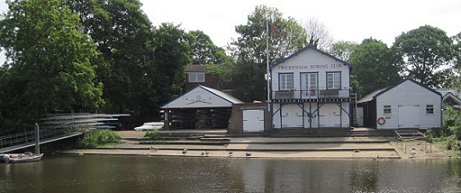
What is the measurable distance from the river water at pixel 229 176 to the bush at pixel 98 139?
6523 mm

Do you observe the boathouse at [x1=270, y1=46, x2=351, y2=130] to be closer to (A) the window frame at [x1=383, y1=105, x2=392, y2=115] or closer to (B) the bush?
(A) the window frame at [x1=383, y1=105, x2=392, y2=115]

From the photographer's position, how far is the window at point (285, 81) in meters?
35.9

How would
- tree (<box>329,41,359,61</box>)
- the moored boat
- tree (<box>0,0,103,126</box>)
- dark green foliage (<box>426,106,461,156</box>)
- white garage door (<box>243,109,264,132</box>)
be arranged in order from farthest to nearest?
tree (<box>329,41,359,61</box>) → white garage door (<box>243,109,264,132</box>) → tree (<box>0,0,103,126</box>) → dark green foliage (<box>426,106,461,156</box>) → the moored boat

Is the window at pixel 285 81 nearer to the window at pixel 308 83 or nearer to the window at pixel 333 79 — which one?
the window at pixel 308 83

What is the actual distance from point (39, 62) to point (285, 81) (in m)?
17.7

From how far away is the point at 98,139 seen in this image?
3419cm

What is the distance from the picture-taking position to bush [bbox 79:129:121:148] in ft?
110

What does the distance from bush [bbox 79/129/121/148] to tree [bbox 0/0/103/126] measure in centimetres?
289

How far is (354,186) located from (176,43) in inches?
1426

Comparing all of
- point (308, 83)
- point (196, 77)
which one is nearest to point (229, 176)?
Result: point (308, 83)

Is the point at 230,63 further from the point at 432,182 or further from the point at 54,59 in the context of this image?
the point at 432,182

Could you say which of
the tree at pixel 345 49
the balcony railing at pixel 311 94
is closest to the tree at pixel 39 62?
the balcony railing at pixel 311 94

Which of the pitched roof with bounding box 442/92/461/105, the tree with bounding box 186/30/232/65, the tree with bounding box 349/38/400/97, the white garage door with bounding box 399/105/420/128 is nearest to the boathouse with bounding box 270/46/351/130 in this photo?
the white garage door with bounding box 399/105/420/128

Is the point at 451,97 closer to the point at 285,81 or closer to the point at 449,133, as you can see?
the point at 449,133
